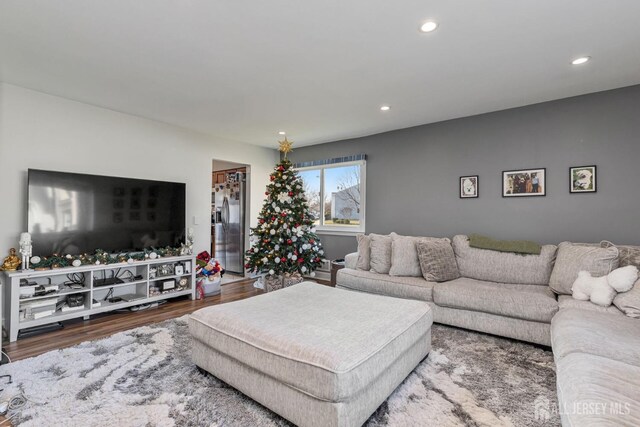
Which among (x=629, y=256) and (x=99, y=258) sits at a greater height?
(x=629, y=256)

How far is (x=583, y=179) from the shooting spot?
328 cm

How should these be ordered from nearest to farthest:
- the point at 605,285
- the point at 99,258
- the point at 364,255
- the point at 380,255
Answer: the point at 605,285, the point at 99,258, the point at 380,255, the point at 364,255

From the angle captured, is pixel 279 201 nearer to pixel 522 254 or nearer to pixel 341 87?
pixel 341 87

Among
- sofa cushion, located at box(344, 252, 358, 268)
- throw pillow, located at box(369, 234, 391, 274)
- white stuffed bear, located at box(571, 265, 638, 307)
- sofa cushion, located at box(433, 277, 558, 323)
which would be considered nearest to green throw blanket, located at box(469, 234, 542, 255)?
sofa cushion, located at box(433, 277, 558, 323)

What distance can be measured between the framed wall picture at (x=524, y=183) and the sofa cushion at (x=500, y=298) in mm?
1165

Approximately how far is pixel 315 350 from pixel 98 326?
283 cm

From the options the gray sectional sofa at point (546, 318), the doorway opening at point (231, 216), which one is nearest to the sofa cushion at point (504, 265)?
the gray sectional sofa at point (546, 318)

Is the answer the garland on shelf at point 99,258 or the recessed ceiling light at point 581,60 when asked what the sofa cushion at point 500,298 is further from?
the garland on shelf at point 99,258

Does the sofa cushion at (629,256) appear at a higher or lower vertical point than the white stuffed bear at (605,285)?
higher

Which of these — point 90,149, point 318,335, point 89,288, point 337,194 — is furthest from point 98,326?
point 337,194

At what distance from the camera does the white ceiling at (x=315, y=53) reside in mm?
1957

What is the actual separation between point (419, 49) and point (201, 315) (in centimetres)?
260

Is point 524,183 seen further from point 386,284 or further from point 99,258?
point 99,258

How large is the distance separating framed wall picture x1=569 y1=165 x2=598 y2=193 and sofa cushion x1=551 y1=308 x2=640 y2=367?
165 centimetres
